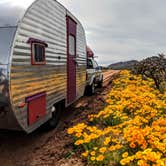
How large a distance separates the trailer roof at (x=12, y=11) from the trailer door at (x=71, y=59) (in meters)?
3.05

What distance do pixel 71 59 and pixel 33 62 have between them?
128 inches

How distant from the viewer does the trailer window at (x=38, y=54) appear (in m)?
6.26

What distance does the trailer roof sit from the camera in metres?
5.55

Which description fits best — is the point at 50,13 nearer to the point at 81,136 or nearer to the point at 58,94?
the point at 58,94

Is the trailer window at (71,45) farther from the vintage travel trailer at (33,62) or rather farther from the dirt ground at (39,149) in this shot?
the dirt ground at (39,149)

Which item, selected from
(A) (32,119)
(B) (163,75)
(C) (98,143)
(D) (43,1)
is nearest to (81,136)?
(C) (98,143)

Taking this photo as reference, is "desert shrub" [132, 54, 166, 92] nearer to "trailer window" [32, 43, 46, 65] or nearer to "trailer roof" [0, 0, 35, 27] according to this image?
"trailer window" [32, 43, 46, 65]

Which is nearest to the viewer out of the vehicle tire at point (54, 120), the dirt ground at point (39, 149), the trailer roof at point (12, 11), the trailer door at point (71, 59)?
the trailer roof at point (12, 11)

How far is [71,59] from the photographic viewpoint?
938 cm

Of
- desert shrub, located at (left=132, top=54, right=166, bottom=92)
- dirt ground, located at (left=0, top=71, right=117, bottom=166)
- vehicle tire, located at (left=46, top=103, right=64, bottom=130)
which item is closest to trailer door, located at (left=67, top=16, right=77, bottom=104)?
vehicle tire, located at (left=46, top=103, right=64, bottom=130)

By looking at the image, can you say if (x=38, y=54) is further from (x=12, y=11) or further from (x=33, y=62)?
(x=12, y=11)

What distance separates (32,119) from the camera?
6289mm

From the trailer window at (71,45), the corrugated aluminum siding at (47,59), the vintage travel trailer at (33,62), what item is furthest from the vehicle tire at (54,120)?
the trailer window at (71,45)

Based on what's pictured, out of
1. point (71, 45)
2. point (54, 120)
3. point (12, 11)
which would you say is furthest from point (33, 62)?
point (71, 45)
